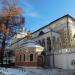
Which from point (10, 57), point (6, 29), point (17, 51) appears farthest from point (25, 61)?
point (10, 57)

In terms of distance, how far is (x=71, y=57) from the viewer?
3133 centimetres

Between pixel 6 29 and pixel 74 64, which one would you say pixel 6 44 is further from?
pixel 74 64

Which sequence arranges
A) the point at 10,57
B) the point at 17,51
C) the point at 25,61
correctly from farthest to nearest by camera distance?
the point at 10,57
the point at 17,51
the point at 25,61

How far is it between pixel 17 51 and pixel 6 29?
24.8 feet

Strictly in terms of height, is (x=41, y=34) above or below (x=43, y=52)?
above

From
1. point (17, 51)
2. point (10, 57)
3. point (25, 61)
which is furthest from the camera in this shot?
point (10, 57)

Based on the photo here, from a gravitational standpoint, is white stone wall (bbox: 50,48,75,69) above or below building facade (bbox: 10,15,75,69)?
below

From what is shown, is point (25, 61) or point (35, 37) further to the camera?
point (35, 37)

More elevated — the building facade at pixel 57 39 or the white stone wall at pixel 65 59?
the building facade at pixel 57 39

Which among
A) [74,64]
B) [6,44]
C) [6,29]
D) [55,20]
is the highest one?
[55,20]

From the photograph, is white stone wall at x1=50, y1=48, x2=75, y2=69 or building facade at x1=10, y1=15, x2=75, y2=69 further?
building facade at x1=10, y1=15, x2=75, y2=69

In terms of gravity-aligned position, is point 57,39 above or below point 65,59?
above

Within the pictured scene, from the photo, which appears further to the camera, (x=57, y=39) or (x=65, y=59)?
(x=57, y=39)

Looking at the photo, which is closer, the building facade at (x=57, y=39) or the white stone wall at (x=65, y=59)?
the white stone wall at (x=65, y=59)
